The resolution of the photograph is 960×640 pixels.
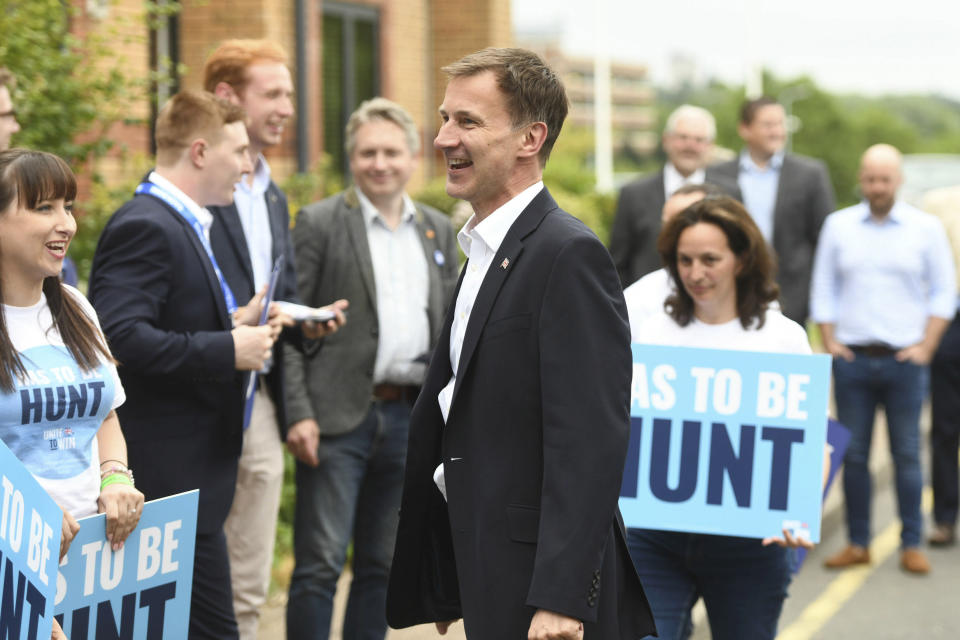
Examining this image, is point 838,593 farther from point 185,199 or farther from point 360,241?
point 185,199

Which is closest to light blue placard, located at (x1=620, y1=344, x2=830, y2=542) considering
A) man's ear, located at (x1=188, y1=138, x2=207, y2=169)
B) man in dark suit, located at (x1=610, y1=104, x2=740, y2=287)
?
man's ear, located at (x1=188, y1=138, x2=207, y2=169)

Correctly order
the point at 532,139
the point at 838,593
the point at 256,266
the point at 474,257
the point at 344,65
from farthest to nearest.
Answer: the point at 344,65
the point at 838,593
the point at 256,266
the point at 474,257
the point at 532,139

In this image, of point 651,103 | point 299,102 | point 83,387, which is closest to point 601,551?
point 83,387

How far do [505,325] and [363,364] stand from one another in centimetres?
217

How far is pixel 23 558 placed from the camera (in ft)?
10.2

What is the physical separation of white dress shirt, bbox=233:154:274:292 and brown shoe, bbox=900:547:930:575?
14.9 feet

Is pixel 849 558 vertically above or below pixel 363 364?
below

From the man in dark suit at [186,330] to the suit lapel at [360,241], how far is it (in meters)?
0.85

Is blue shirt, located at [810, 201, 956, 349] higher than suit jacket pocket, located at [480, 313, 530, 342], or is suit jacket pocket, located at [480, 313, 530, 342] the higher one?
suit jacket pocket, located at [480, 313, 530, 342]

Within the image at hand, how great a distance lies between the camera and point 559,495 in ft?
9.59

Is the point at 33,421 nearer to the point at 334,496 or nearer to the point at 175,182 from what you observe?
the point at 175,182

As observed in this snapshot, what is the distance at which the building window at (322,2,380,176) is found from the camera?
42.5 ft

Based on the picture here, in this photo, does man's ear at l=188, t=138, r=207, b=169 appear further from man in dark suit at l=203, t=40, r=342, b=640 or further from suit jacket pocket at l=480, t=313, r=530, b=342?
suit jacket pocket at l=480, t=313, r=530, b=342

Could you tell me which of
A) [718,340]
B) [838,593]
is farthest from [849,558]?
[718,340]
